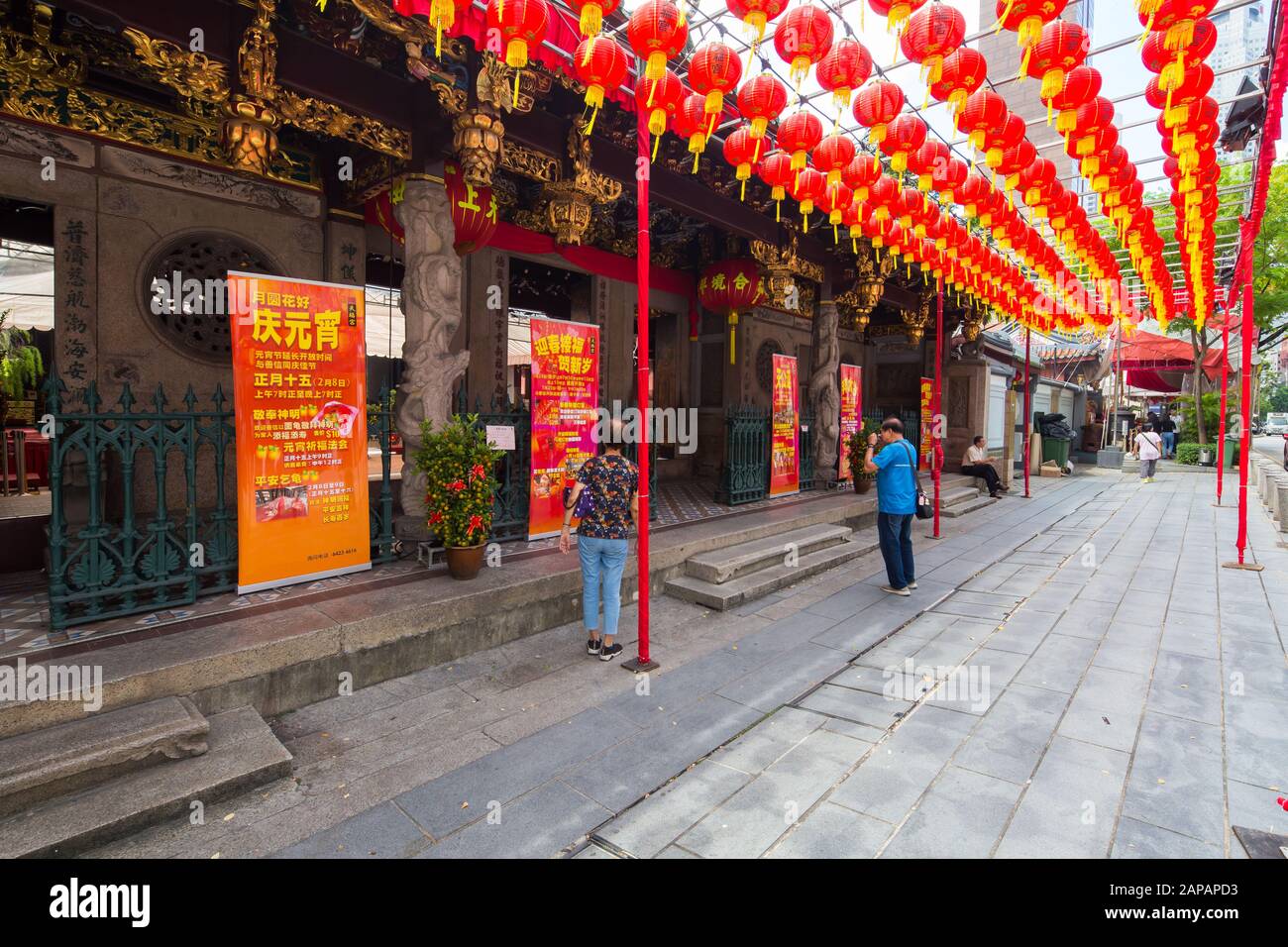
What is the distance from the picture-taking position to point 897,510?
22.7 feet

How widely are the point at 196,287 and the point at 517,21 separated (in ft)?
15.4

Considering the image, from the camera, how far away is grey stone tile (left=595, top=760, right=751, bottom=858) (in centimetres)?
279

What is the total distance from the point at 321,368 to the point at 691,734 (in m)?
4.17

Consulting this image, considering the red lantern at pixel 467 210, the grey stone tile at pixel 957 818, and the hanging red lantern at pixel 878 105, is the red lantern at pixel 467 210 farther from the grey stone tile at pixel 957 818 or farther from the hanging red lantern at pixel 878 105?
the grey stone tile at pixel 957 818

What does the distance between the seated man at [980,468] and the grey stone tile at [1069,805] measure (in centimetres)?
1295

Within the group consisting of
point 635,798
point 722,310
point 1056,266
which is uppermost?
point 1056,266

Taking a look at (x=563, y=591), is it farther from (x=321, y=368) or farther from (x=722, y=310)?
(x=722, y=310)

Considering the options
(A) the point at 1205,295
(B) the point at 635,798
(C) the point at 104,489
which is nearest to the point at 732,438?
(B) the point at 635,798

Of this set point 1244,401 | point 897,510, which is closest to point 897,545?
point 897,510

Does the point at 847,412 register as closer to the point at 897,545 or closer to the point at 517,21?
the point at 897,545

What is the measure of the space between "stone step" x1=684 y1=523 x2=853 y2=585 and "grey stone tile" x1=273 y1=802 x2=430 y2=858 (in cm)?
437

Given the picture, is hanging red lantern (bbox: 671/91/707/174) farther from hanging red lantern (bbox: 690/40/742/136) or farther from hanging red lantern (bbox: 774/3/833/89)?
hanging red lantern (bbox: 774/3/833/89)

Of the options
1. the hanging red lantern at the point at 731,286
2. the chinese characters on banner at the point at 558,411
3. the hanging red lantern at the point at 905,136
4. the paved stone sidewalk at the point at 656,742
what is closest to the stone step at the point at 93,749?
the paved stone sidewalk at the point at 656,742

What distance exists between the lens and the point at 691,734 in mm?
3783
